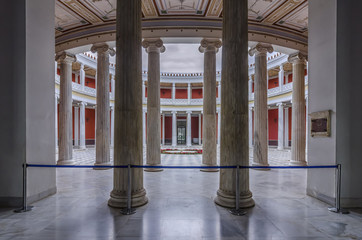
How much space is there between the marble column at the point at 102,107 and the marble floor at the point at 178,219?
3.87 metres

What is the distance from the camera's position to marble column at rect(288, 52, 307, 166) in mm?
10742

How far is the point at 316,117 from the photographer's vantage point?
5.46 metres

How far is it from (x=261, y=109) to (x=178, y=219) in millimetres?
7907

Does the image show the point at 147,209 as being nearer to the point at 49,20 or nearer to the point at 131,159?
the point at 131,159

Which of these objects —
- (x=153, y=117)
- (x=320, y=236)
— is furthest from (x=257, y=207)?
(x=153, y=117)

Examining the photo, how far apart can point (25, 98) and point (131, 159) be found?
10.3 feet

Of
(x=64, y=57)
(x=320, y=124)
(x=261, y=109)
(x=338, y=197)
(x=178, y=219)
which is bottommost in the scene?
(x=178, y=219)

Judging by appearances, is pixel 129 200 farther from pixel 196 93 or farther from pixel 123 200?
pixel 196 93

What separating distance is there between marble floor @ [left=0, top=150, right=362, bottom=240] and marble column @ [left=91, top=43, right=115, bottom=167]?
387 centimetres

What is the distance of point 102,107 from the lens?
1022 cm

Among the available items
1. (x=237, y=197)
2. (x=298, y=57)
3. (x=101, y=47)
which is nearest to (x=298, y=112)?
(x=298, y=57)

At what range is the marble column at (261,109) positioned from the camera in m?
10.0

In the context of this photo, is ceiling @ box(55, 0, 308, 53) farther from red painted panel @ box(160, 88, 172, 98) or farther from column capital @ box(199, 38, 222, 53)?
red painted panel @ box(160, 88, 172, 98)

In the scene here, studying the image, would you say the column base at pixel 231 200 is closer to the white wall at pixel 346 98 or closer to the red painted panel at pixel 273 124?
the white wall at pixel 346 98
